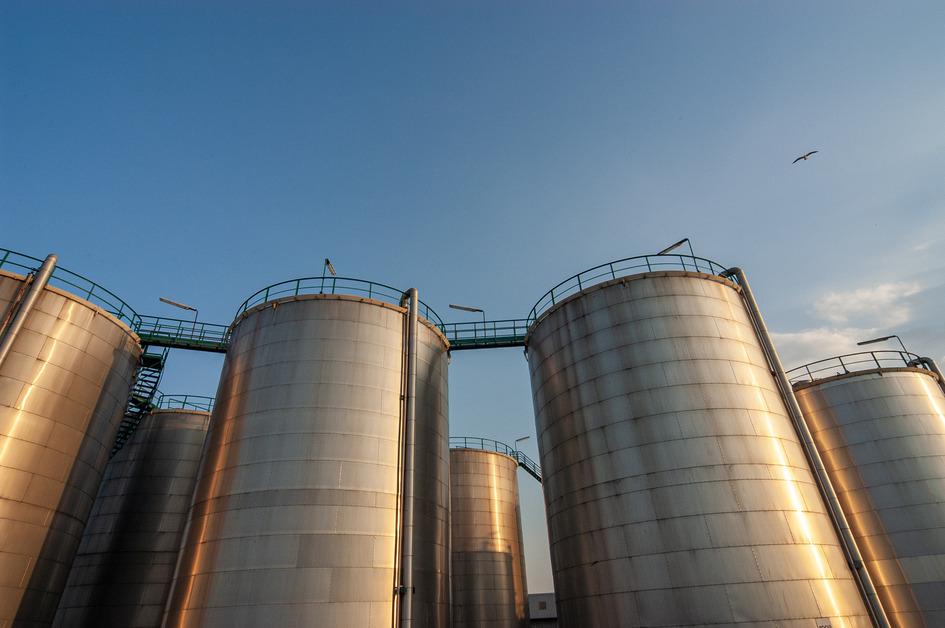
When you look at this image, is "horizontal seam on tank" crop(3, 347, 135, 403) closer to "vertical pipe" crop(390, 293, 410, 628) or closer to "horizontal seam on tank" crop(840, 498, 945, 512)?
"vertical pipe" crop(390, 293, 410, 628)

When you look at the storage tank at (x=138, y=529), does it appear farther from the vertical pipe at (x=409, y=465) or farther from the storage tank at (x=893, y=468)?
the storage tank at (x=893, y=468)

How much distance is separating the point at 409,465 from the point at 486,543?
18721 millimetres

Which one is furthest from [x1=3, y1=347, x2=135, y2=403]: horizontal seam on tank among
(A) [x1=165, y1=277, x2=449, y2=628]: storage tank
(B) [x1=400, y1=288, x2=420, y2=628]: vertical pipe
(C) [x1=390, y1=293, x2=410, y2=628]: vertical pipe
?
(B) [x1=400, y1=288, x2=420, y2=628]: vertical pipe

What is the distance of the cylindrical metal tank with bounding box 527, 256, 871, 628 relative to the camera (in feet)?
44.1

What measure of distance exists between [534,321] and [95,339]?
17.3m

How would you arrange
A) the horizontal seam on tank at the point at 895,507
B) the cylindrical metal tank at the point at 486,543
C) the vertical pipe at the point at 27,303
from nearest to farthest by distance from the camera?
the vertical pipe at the point at 27,303 → the horizontal seam on tank at the point at 895,507 → the cylindrical metal tank at the point at 486,543

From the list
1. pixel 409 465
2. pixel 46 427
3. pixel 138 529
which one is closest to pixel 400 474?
pixel 409 465

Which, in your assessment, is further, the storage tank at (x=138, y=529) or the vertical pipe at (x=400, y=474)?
the storage tank at (x=138, y=529)

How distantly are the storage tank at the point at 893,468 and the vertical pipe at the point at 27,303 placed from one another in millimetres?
30155

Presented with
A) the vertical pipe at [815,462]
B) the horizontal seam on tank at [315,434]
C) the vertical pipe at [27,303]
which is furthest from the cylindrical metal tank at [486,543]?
the vertical pipe at [27,303]

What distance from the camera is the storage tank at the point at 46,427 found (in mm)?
15766

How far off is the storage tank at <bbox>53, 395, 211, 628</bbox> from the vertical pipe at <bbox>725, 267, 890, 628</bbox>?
24124 millimetres

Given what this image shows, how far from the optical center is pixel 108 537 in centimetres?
2430

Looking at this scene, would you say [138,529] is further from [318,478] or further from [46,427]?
[318,478]
